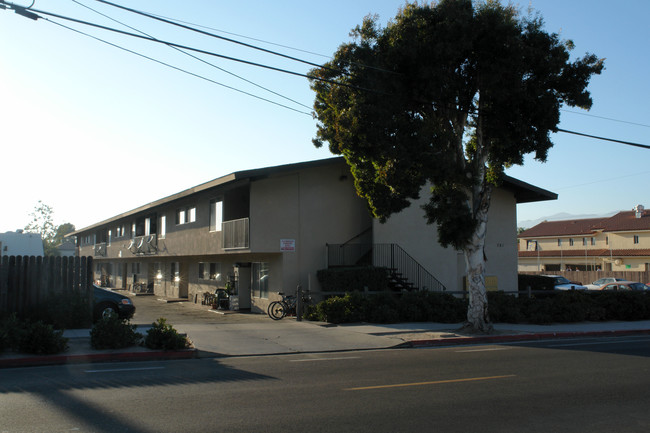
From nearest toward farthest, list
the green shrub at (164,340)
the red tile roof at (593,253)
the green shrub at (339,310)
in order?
1. the green shrub at (164,340)
2. the green shrub at (339,310)
3. the red tile roof at (593,253)

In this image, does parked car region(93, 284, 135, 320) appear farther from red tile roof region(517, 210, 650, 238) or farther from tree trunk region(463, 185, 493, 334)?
red tile roof region(517, 210, 650, 238)

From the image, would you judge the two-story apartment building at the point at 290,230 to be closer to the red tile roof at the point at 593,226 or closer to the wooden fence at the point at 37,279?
the wooden fence at the point at 37,279

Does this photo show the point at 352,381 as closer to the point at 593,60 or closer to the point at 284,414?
the point at 284,414

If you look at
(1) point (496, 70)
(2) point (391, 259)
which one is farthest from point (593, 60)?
(2) point (391, 259)

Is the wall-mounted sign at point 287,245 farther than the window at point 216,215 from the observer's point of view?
No

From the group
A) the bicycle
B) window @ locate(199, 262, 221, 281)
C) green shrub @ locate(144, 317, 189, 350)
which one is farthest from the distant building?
green shrub @ locate(144, 317, 189, 350)

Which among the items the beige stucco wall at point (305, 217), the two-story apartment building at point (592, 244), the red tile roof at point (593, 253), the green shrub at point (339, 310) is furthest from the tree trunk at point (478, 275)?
the red tile roof at point (593, 253)

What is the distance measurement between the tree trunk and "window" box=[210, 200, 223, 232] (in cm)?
1212

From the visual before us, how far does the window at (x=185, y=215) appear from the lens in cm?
2782

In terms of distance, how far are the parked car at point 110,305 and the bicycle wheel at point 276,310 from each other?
15.9ft

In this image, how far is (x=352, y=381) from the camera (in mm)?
9070

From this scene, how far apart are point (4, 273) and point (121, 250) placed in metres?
27.0

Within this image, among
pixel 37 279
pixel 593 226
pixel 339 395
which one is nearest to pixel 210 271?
pixel 37 279

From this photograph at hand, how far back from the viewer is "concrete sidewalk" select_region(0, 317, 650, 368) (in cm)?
1144
